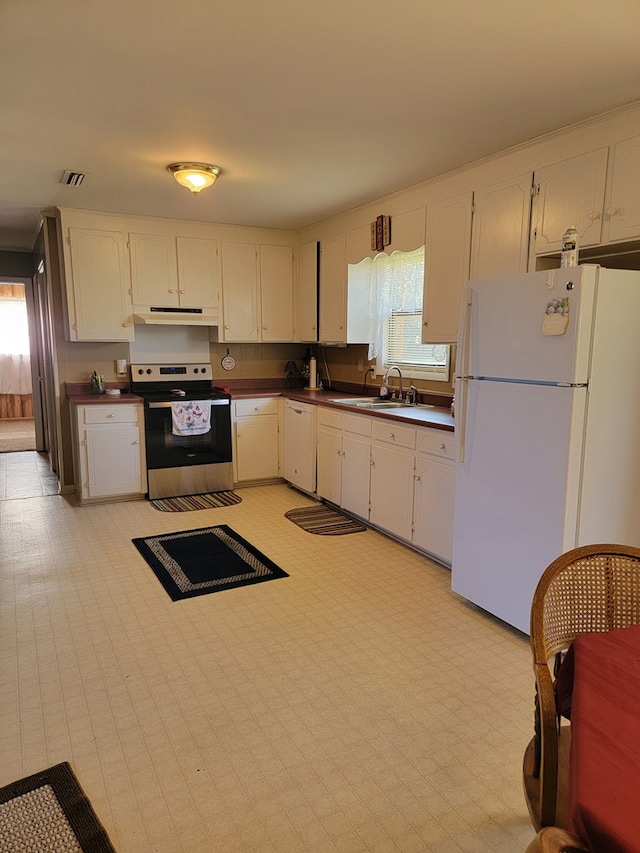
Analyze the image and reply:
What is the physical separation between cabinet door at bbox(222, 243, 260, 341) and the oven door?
830 mm

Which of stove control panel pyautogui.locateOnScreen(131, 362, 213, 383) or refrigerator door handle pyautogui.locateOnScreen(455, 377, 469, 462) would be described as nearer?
refrigerator door handle pyautogui.locateOnScreen(455, 377, 469, 462)

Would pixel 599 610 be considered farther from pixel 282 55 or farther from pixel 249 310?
pixel 249 310

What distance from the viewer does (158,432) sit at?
189 inches

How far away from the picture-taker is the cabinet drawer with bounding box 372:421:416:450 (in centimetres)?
361

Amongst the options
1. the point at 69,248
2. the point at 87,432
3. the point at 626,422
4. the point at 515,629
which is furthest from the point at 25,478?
the point at 626,422

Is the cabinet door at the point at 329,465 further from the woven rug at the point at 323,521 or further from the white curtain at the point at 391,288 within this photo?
the white curtain at the point at 391,288

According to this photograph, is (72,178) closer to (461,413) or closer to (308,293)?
(308,293)

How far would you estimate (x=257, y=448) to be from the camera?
17.6 ft

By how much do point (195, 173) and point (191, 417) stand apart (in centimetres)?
209

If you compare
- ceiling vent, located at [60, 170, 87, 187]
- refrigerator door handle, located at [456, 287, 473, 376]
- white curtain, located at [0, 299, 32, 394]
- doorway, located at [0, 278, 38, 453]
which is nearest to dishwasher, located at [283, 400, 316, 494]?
refrigerator door handle, located at [456, 287, 473, 376]

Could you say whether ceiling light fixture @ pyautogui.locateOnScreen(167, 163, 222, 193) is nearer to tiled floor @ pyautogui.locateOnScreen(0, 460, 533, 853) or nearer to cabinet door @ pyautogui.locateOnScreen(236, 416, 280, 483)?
cabinet door @ pyautogui.locateOnScreen(236, 416, 280, 483)

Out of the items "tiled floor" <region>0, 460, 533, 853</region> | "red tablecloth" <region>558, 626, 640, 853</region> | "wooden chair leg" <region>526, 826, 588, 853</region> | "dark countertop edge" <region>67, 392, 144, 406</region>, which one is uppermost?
"dark countertop edge" <region>67, 392, 144, 406</region>

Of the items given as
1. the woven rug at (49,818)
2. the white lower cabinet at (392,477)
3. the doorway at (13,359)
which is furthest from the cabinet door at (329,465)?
the doorway at (13,359)

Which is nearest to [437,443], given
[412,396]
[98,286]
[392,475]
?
[392,475]
